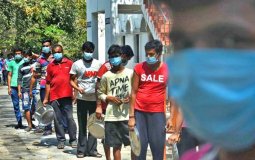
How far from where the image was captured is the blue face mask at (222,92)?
1.58m

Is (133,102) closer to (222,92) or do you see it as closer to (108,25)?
(222,92)

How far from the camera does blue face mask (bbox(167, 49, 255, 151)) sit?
5.17ft

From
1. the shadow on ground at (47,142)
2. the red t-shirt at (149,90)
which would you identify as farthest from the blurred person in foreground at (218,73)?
the shadow on ground at (47,142)

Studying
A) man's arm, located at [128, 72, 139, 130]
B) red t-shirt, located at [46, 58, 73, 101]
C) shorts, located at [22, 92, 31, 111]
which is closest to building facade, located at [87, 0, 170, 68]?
shorts, located at [22, 92, 31, 111]

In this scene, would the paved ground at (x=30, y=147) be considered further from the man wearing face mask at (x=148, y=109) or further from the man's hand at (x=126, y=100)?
the man wearing face mask at (x=148, y=109)

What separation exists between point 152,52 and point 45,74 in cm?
449

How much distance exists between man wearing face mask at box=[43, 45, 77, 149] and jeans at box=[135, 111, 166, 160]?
2921mm

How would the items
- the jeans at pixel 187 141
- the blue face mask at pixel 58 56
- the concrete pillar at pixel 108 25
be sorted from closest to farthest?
1. the jeans at pixel 187 141
2. the blue face mask at pixel 58 56
3. the concrete pillar at pixel 108 25

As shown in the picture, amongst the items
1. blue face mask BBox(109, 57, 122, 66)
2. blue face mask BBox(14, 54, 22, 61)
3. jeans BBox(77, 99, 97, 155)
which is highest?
blue face mask BBox(109, 57, 122, 66)

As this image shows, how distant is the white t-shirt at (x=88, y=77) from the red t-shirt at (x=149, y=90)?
198 cm

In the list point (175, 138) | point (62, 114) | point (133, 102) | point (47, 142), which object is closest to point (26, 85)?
point (47, 142)

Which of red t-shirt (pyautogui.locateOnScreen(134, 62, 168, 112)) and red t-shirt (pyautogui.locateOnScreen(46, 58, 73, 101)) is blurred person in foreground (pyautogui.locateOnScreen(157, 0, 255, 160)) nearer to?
red t-shirt (pyautogui.locateOnScreen(134, 62, 168, 112))

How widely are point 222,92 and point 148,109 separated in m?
4.87

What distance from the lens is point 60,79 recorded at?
9.29 metres
